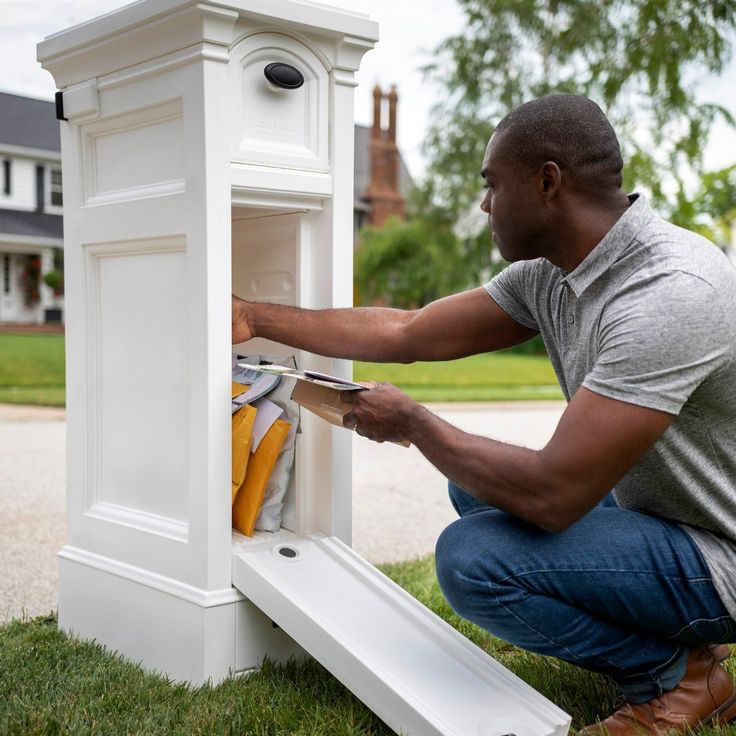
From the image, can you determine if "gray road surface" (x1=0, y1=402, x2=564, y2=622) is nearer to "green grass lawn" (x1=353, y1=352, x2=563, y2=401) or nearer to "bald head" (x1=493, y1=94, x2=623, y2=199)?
"bald head" (x1=493, y1=94, x2=623, y2=199)

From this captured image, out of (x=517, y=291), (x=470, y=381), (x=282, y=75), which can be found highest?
(x=282, y=75)

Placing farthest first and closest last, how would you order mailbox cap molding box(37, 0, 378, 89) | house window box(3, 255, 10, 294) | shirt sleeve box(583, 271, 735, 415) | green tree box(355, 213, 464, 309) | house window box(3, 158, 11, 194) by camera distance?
green tree box(355, 213, 464, 309)
house window box(3, 255, 10, 294)
house window box(3, 158, 11, 194)
mailbox cap molding box(37, 0, 378, 89)
shirt sleeve box(583, 271, 735, 415)

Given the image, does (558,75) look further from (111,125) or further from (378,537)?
(111,125)

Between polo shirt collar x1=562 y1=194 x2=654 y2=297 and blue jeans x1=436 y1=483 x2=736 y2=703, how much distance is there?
0.51 metres

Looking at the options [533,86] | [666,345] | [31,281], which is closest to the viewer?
[666,345]

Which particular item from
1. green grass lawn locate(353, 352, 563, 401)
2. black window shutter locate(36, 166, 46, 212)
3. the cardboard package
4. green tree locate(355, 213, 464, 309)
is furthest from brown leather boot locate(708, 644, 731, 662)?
black window shutter locate(36, 166, 46, 212)

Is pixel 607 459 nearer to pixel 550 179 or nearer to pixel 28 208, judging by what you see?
pixel 550 179

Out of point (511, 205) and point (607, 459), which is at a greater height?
point (511, 205)

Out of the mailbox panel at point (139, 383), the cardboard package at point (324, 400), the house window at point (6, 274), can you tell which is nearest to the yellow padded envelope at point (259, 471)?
the mailbox panel at point (139, 383)

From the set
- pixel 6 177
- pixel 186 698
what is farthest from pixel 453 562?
pixel 6 177

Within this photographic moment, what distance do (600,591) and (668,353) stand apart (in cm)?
50

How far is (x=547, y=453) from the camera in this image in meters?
1.75

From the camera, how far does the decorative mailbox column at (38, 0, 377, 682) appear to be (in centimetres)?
215

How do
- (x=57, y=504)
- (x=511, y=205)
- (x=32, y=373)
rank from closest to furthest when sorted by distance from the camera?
(x=511, y=205) < (x=57, y=504) < (x=32, y=373)
